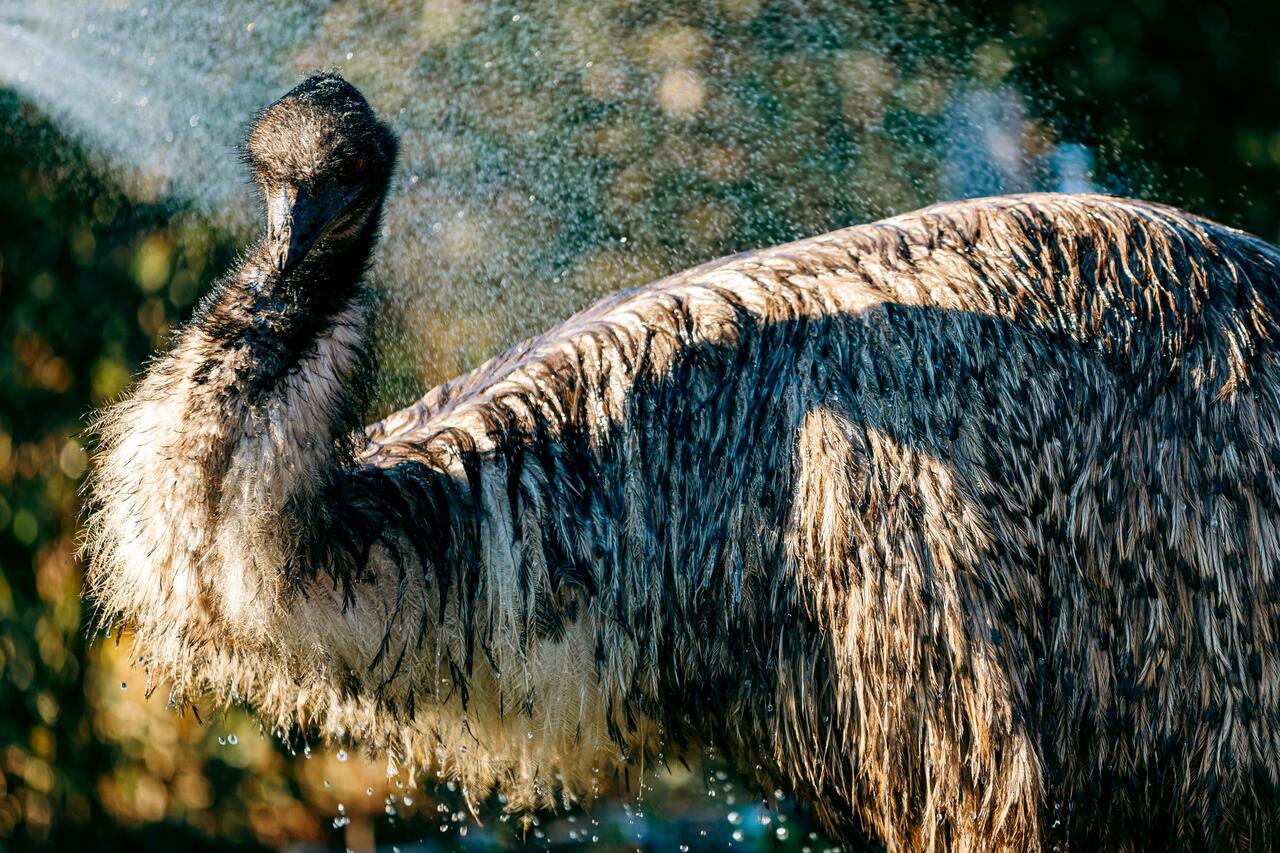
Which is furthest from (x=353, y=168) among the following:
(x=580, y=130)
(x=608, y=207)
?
(x=580, y=130)

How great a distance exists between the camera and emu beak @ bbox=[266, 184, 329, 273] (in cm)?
234

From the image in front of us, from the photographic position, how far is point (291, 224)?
236cm

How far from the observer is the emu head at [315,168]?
237 centimetres

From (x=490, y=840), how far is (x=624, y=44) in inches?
120

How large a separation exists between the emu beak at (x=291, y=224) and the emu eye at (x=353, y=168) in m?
0.08

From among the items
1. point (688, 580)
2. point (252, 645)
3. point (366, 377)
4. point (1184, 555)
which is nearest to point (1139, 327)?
point (1184, 555)

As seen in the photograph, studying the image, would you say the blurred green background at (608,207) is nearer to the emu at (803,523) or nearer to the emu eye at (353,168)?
the emu at (803,523)

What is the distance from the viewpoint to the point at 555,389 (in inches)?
110

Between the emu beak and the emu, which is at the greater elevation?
the emu beak

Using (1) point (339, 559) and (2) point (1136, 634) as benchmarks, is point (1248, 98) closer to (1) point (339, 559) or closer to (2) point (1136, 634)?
(2) point (1136, 634)

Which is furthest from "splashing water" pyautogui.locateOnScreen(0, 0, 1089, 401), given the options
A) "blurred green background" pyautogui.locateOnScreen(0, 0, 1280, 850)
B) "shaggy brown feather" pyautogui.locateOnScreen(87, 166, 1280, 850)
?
"shaggy brown feather" pyautogui.locateOnScreen(87, 166, 1280, 850)

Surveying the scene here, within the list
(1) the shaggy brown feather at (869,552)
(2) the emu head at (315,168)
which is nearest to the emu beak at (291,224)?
(2) the emu head at (315,168)

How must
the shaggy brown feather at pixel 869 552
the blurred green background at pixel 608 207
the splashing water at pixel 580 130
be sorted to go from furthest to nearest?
the splashing water at pixel 580 130 < the blurred green background at pixel 608 207 < the shaggy brown feather at pixel 869 552

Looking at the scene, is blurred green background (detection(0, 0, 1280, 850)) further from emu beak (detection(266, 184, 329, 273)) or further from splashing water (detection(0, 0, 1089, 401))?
emu beak (detection(266, 184, 329, 273))
